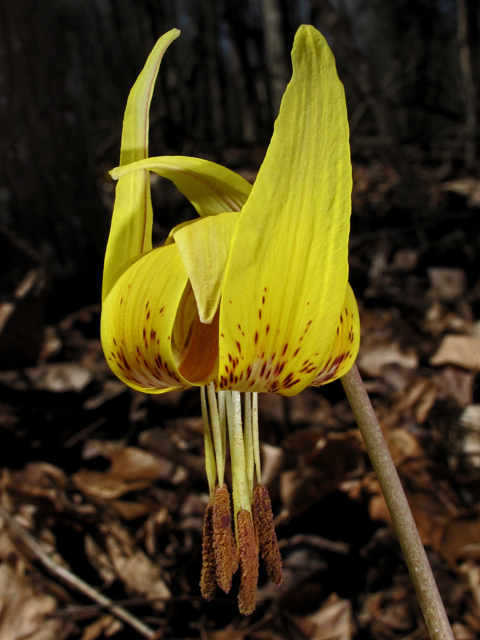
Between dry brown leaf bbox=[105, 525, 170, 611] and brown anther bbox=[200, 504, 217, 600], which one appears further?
dry brown leaf bbox=[105, 525, 170, 611]

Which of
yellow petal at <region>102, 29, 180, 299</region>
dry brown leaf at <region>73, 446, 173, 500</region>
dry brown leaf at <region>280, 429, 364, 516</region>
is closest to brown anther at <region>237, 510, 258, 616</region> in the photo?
yellow petal at <region>102, 29, 180, 299</region>

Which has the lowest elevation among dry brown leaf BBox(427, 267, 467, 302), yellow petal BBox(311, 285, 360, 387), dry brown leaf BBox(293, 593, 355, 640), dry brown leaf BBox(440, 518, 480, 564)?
dry brown leaf BBox(427, 267, 467, 302)

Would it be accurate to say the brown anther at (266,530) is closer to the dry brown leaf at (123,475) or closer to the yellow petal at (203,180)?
the yellow petal at (203,180)

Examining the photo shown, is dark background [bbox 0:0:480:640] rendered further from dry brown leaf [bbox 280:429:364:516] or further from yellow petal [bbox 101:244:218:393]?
yellow petal [bbox 101:244:218:393]

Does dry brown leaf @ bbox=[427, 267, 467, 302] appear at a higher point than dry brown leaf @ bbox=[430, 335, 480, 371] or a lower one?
lower

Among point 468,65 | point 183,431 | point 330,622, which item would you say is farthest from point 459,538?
point 468,65

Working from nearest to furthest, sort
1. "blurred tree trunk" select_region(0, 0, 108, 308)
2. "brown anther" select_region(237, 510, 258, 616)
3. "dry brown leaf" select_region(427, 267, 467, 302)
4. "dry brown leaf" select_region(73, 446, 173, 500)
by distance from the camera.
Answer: "brown anther" select_region(237, 510, 258, 616) → "dry brown leaf" select_region(73, 446, 173, 500) → "blurred tree trunk" select_region(0, 0, 108, 308) → "dry brown leaf" select_region(427, 267, 467, 302)

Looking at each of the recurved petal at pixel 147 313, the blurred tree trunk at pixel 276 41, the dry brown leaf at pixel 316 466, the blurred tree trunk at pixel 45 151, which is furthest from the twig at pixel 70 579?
the blurred tree trunk at pixel 276 41

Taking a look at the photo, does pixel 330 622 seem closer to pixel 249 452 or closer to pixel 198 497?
pixel 198 497
